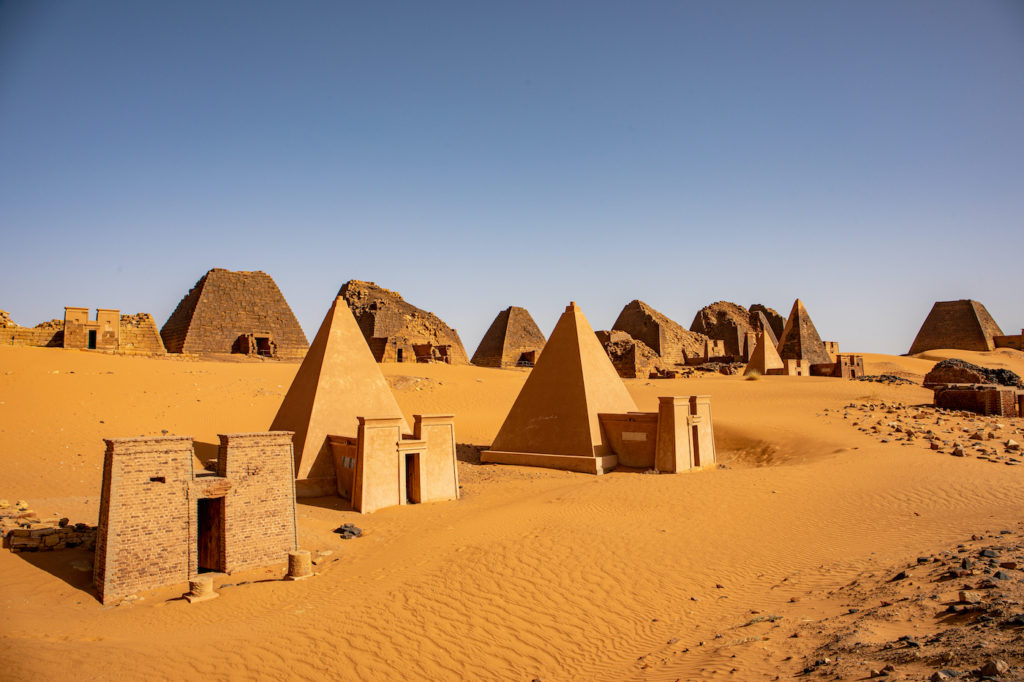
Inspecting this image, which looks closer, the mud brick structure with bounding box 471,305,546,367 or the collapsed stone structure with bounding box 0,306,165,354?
the collapsed stone structure with bounding box 0,306,165,354

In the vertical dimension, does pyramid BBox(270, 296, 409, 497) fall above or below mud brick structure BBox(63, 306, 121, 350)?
below

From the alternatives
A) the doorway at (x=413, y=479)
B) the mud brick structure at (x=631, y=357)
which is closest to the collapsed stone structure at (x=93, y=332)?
the doorway at (x=413, y=479)

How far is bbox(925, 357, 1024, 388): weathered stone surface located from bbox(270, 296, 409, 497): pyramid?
20240mm

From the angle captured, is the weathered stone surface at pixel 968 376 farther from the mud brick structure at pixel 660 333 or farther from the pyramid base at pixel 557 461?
the pyramid base at pixel 557 461

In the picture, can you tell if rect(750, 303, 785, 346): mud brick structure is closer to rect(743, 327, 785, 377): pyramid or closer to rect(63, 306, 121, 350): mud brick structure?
rect(743, 327, 785, 377): pyramid

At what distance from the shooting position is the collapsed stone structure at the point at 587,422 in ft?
46.2

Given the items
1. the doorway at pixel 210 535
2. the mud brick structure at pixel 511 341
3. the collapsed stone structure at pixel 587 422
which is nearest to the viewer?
the doorway at pixel 210 535

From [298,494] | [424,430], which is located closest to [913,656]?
[424,430]

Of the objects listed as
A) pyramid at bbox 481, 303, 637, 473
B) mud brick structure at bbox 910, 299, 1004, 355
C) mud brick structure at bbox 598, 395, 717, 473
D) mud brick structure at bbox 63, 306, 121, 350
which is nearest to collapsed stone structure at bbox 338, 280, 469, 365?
mud brick structure at bbox 63, 306, 121, 350

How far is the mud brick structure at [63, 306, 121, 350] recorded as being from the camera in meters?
22.4

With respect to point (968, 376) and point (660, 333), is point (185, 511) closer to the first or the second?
point (968, 376)

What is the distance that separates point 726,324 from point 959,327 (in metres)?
14.5

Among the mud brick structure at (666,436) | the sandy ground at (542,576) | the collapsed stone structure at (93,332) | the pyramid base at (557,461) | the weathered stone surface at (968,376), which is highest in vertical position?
the collapsed stone structure at (93,332)

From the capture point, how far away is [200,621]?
702cm
